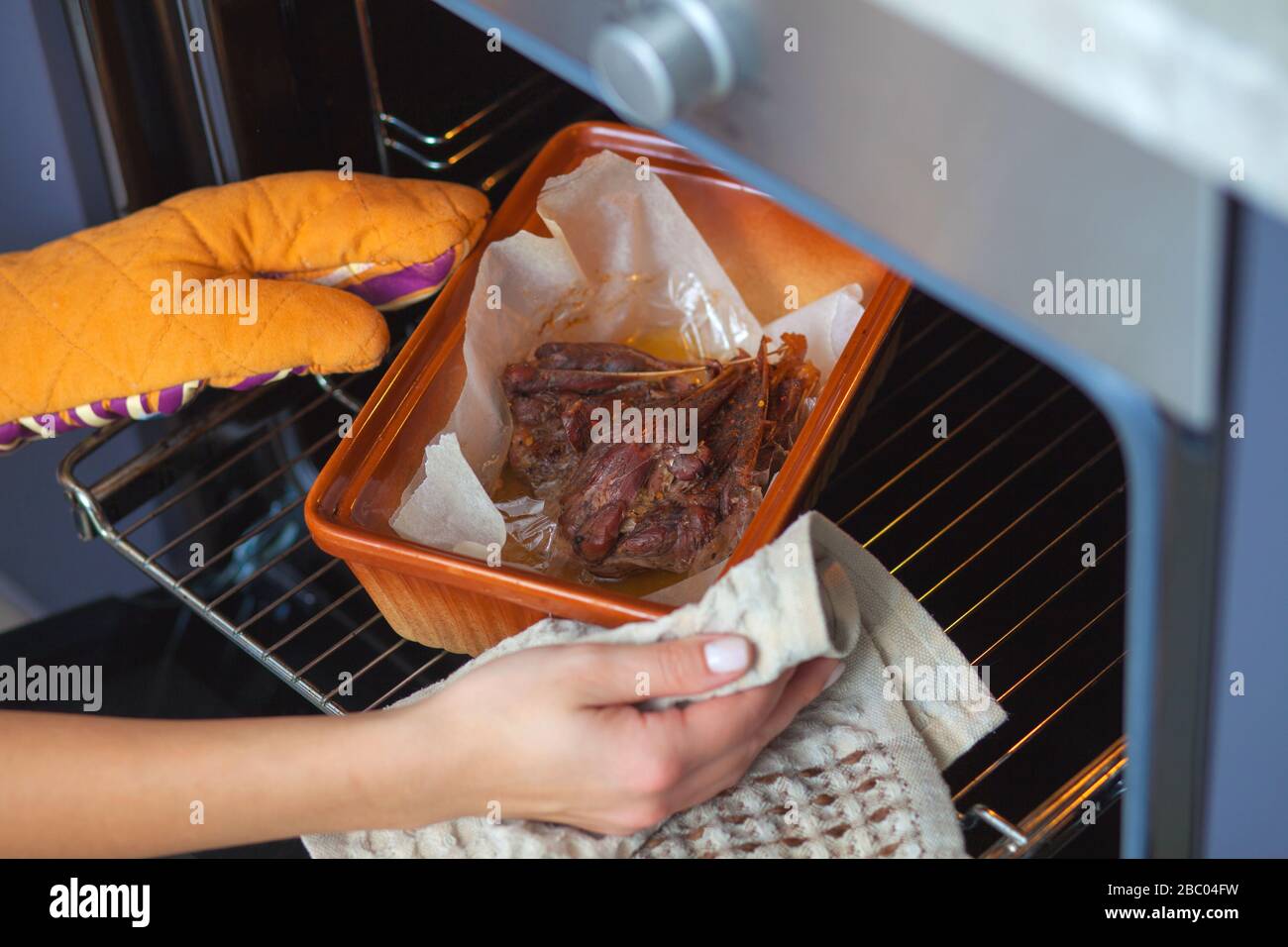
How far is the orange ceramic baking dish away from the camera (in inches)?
34.9

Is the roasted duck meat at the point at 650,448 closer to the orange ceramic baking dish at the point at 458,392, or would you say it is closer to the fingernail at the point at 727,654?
the orange ceramic baking dish at the point at 458,392

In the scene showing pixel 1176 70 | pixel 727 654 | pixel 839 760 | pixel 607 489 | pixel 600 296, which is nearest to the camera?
pixel 1176 70

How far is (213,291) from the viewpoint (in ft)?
3.17

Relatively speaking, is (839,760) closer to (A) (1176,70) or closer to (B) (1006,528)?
(B) (1006,528)

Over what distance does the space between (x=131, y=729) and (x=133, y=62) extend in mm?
468

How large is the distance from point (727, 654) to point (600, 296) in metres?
0.47

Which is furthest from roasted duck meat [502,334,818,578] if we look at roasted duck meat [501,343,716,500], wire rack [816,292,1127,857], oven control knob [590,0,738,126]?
oven control knob [590,0,738,126]

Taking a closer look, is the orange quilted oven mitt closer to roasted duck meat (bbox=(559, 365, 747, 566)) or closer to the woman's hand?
roasted duck meat (bbox=(559, 365, 747, 566))

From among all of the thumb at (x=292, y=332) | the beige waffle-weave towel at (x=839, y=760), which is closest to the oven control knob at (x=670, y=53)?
the beige waffle-weave towel at (x=839, y=760)

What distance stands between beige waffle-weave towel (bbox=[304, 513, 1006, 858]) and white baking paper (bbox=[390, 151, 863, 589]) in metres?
0.23

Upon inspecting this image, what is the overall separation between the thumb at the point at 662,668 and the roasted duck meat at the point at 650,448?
0.19 m

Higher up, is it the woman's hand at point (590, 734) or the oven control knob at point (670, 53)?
the oven control knob at point (670, 53)

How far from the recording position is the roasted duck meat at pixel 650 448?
0.95 metres

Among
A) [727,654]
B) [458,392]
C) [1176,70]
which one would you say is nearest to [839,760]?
[727,654]
